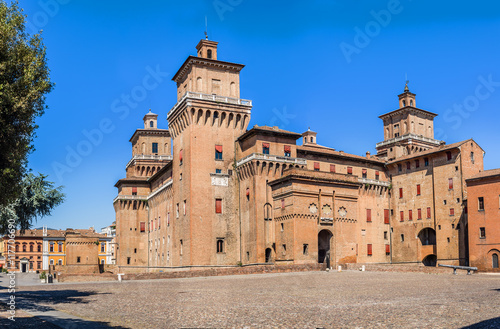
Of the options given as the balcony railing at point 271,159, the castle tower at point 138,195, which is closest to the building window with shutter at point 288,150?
the balcony railing at point 271,159

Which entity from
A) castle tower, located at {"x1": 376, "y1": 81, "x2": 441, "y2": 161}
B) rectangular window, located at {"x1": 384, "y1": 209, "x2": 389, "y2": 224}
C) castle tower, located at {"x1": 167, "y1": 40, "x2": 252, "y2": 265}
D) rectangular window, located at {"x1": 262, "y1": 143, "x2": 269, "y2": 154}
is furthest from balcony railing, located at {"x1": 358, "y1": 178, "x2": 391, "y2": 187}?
castle tower, located at {"x1": 167, "y1": 40, "x2": 252, "y2": 265}

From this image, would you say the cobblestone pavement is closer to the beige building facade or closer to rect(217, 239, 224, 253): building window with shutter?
the beige building facade

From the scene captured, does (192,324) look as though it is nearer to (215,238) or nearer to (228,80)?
(215,238)

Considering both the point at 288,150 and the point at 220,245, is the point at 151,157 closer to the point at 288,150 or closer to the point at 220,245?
the point at 220,245

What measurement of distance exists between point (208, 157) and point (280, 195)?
9.84 meters

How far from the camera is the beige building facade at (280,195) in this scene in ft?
170

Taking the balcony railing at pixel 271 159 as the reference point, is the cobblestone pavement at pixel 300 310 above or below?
below

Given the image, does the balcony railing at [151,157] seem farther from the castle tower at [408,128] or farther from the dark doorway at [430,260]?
the dark doorway at [430,260]

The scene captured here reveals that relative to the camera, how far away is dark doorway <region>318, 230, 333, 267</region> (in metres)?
52.4

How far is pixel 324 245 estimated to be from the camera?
173ft

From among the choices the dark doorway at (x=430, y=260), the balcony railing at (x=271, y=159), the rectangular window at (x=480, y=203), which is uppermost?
the balcony railing at (x=271, y=159)

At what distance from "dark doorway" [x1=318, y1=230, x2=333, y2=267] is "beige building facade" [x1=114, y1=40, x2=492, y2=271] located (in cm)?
11

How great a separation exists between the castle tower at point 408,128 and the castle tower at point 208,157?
98.2ft

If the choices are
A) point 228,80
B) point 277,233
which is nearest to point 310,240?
point 277,233
